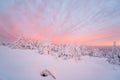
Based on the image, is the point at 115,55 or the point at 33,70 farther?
the point at 115,55

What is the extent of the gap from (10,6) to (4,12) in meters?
0.77

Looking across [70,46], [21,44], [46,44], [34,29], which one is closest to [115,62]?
[70,46]

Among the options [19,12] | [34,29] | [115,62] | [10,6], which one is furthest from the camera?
[115,62]

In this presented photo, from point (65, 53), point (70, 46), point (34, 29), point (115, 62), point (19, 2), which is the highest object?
point (19, 2)

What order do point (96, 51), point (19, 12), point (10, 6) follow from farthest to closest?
1. point (96, 51)
2. point (19, 12)
3. point (10, 6)

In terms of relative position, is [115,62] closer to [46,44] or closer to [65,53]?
[65,53]

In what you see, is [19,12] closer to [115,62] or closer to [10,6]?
[10,6]

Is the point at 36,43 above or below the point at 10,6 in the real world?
below

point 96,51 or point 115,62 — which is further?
point 96,51

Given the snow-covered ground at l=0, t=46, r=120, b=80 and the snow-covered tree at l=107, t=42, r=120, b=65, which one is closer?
the snow-covered ground at l=0, t=46, r=120, b=80

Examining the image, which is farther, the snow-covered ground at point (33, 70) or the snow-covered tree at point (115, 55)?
the snow-covered tree at point (115, 55)

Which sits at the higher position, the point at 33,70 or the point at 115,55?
the point at 115,55

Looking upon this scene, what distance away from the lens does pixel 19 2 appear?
332 inches

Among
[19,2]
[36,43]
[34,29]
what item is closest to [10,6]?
[19,2]
